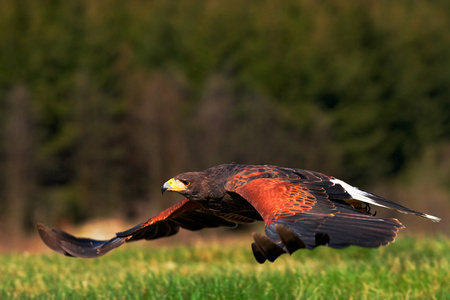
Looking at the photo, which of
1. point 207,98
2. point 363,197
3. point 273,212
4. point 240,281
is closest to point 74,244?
point 240,281

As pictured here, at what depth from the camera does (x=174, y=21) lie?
42312mm

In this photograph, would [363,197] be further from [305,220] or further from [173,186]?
[173,186]

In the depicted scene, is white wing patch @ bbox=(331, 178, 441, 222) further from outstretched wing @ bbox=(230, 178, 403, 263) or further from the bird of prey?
outstretched wing @ bbox=(230, 178, 403, 263)

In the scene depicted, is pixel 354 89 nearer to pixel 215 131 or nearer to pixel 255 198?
pixel 215 131

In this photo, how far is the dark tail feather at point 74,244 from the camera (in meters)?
6.13

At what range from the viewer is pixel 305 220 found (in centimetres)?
468

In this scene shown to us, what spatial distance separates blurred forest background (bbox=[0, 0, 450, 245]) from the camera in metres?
30.6

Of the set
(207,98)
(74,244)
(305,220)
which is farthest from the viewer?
(207,98)

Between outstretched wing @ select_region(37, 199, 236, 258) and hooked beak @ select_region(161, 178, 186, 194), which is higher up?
hooked beak @ select_region(161, 178, 186, 194)

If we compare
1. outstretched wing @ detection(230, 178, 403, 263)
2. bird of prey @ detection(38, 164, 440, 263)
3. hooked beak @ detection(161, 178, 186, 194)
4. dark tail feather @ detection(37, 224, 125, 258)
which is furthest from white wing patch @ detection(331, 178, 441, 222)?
dark tail feather @ detection(37, 224, 125, 258)

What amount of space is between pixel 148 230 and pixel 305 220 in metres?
2.35

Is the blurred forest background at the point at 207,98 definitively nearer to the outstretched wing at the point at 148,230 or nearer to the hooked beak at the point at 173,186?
the outstretched wing at the point at 148,230

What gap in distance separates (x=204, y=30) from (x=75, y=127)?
11.4m

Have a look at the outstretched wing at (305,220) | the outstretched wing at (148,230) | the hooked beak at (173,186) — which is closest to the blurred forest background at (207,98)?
the outstretched wing at (148,230)
